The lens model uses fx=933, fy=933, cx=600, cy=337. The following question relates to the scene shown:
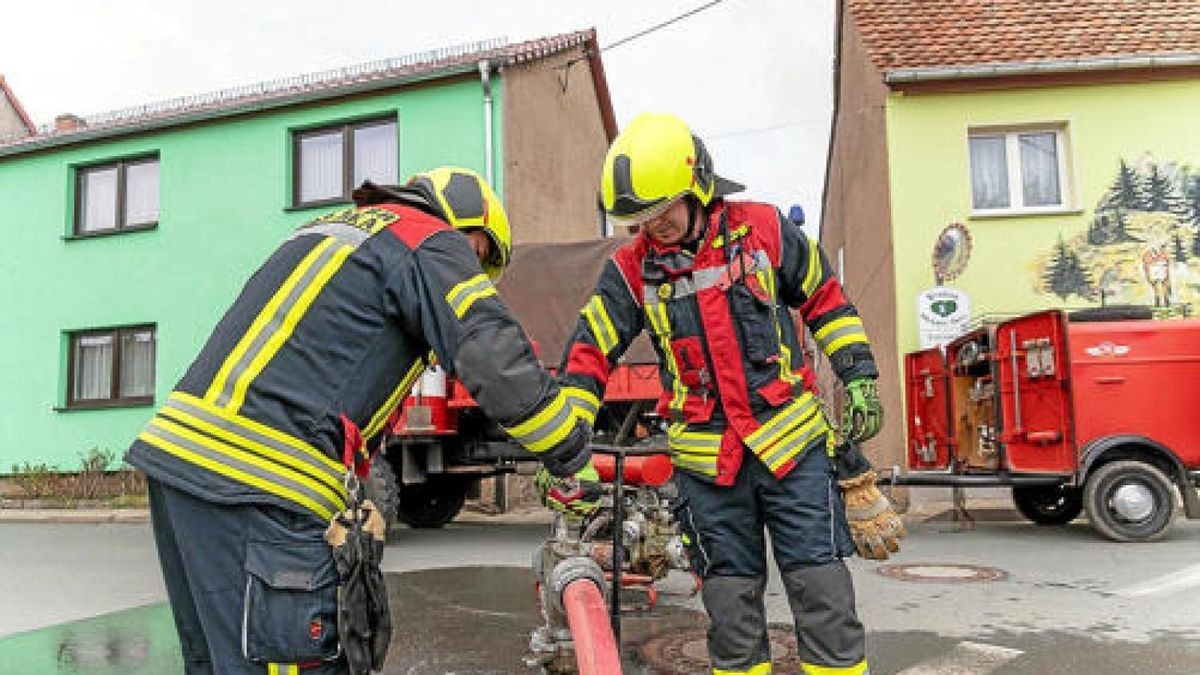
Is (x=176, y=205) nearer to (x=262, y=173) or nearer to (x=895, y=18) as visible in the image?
(x=262, y=173)

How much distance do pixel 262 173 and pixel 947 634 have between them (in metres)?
13.6

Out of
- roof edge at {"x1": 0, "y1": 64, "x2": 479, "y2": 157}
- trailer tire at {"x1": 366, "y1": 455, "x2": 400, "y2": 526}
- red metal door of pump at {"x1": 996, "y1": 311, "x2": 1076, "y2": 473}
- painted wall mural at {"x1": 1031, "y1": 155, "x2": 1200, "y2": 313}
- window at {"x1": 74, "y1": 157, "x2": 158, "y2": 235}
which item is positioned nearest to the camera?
red metal door of pump at {"x1": 996, "y1": 311, "x2": 1076, "y2": 473}

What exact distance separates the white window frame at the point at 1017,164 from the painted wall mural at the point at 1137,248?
484 millimetres

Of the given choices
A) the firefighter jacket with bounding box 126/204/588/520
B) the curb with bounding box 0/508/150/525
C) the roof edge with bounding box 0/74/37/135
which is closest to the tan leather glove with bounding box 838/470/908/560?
the firefighter jacket with bounding box 126/204/588/520

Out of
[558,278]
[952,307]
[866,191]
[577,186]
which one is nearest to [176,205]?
[577,186]

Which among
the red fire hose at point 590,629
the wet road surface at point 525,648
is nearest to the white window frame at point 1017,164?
the wet road surface at point 525,648

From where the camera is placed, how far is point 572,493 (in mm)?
2938

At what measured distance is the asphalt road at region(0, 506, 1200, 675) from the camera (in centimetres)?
455

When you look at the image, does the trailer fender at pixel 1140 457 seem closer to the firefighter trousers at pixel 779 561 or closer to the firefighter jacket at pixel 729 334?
the firefighter jacket at pixel 729 334

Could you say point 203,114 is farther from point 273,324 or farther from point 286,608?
point 286,608

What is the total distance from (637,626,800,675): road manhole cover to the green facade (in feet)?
34.0

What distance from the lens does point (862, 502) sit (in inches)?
128

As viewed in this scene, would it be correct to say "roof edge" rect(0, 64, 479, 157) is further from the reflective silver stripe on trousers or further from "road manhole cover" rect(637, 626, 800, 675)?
the reflective silver stripe on trousers

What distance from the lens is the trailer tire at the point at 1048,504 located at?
9211 millimetres
